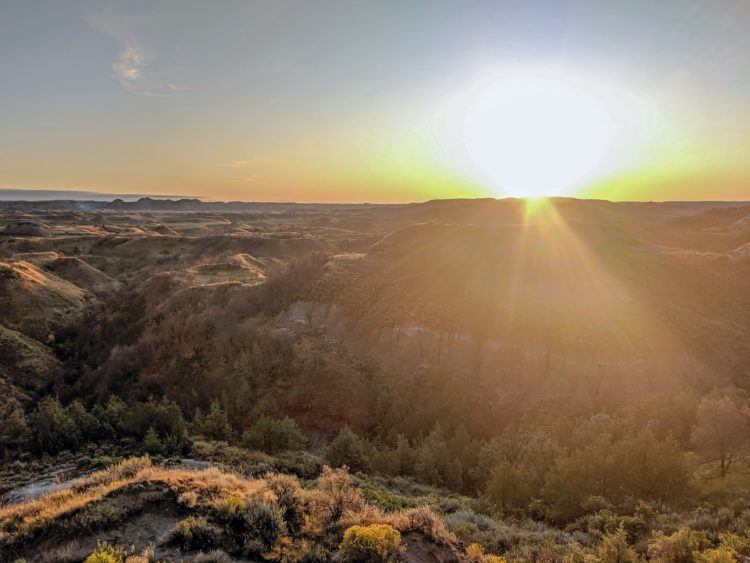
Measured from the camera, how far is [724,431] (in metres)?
14.1

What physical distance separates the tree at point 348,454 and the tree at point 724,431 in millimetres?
12019

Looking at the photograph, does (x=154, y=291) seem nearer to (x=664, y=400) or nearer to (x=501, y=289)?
(x=501, y=289)

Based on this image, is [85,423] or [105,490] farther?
[85,423]

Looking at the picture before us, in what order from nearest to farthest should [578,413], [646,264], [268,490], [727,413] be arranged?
[268,490] < [727,413] < [578,413] < [646,264]

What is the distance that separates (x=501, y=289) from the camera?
1113 inches

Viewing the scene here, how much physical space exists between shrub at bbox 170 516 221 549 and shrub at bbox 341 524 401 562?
8.64 feet

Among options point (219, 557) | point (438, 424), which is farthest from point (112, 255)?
point (219, 557)

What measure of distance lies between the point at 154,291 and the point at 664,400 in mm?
39317

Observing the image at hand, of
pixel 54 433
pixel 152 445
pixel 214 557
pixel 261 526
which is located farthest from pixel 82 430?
pixel 214 557

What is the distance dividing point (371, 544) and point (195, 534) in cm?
355

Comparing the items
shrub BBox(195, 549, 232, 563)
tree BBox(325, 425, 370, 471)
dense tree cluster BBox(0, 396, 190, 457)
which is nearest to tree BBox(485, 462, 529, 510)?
tree BBox(325, 425, 370, 471)

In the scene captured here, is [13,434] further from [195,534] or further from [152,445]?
[195,534]

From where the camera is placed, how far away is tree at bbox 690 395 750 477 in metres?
14.1

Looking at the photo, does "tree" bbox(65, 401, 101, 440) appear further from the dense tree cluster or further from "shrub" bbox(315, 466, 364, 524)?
"shrub" bbox(315, 466, 364, 524)
